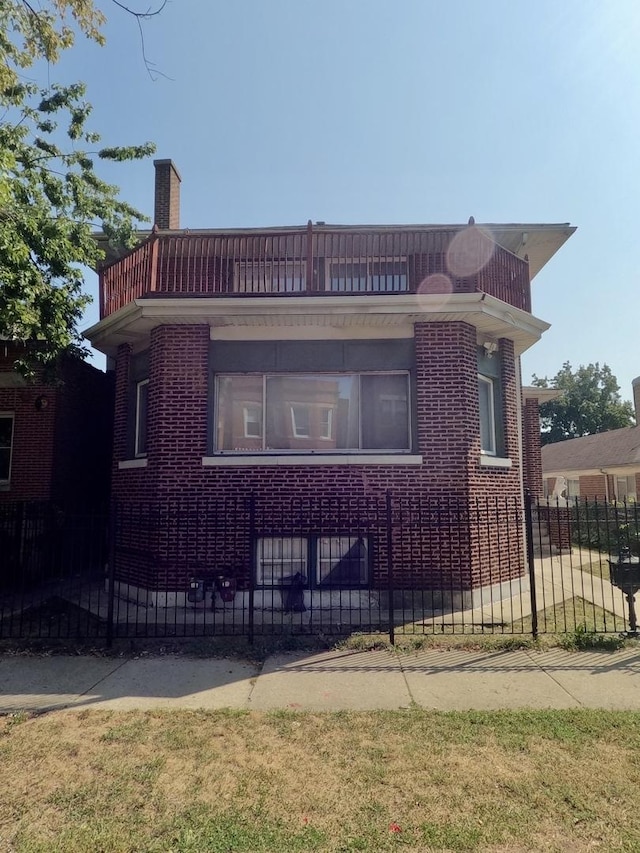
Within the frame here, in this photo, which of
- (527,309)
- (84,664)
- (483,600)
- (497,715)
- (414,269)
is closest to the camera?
(497,715)

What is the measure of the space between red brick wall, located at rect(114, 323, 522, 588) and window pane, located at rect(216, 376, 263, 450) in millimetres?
304

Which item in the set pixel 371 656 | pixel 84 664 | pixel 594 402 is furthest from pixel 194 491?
pixel 594 402

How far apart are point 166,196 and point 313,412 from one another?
7.53 meters

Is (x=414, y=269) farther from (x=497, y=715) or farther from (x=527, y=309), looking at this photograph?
(x=497, y=715)

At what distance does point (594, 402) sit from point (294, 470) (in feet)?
169

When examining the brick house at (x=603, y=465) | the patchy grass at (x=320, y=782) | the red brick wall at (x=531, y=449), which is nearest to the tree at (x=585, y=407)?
the brick house at (x=603, y=465)

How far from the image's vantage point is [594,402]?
51.3 meters

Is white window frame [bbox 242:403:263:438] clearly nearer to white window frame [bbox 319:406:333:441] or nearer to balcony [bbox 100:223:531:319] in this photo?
white window frame [bbox 319:406:333:441]

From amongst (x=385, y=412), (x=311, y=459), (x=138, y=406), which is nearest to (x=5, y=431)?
(x=138, y=406)

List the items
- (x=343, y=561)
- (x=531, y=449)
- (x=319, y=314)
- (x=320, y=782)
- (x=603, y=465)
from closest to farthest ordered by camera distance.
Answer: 1. (x=320, y=782)
2. (x=319, y=314)
3. (x=343, y=561)
4. (x=531, y=449)
5. (x=603, y=465)

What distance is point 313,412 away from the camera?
849cm

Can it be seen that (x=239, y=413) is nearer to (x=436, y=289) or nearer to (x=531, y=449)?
(x=436, y=289)

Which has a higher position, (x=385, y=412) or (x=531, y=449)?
(x=385, y=412)

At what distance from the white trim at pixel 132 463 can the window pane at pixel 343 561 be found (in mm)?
3231
